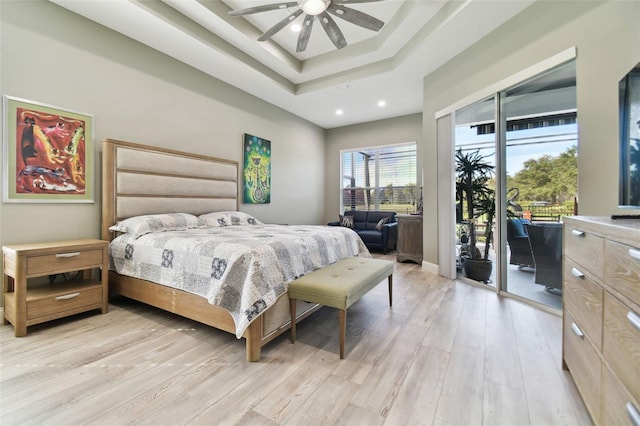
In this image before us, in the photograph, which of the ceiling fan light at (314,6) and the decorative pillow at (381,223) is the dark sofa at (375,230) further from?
the ceiling fan light at (314,6)

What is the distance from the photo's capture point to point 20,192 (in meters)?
2.36

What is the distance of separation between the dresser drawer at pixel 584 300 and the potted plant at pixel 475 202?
71.6 inches

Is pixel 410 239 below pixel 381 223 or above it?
A: below

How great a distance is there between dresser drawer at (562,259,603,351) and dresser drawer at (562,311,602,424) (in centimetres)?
6

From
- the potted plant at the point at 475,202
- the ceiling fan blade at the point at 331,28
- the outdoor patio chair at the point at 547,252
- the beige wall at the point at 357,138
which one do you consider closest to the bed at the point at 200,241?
the potted plant at the point at 475,202

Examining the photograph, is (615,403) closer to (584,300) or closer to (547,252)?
(584,300)

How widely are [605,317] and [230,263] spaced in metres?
1.95

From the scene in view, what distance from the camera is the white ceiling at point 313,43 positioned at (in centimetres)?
269

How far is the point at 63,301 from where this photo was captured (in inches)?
89.0

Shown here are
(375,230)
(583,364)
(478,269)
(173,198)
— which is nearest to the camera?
(583,364)

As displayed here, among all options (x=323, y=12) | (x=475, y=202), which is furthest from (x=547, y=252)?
(x=323, y=12)

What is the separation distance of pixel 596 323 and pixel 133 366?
251 cm

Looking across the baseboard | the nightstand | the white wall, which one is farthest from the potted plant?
the nightstand

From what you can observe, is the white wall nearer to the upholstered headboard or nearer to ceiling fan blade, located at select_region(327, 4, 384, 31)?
the upholstered headboard
